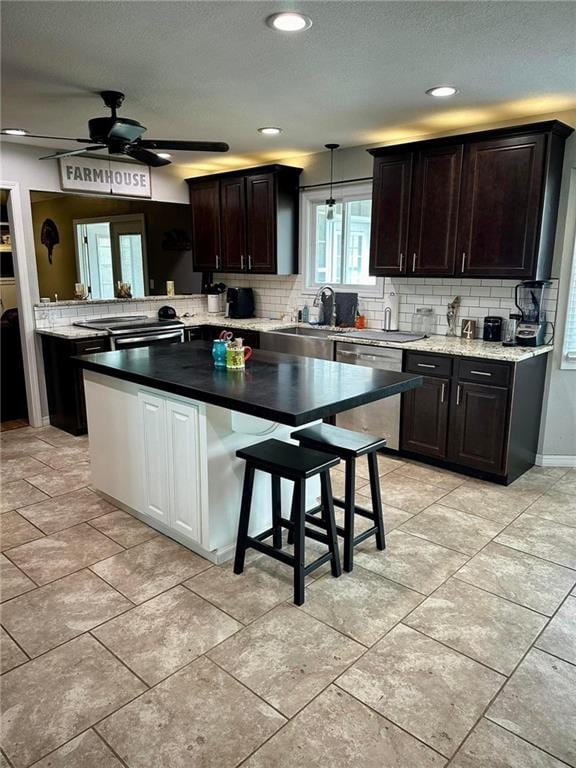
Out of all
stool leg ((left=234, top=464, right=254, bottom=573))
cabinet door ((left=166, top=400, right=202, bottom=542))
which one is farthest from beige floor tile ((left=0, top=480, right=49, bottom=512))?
stool leg ((left=234, top=464, right=254, bottom=573))

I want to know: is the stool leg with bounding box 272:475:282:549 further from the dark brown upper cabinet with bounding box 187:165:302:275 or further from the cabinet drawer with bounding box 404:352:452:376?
the dark brown upper cabinet with bounding box 187:165:302:275

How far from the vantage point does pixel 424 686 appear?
2.01m

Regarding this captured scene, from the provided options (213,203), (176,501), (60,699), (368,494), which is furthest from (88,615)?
(213,203)

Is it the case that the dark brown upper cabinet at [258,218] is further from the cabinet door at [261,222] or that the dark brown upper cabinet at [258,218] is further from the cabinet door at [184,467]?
the cabinet door at [184,467]

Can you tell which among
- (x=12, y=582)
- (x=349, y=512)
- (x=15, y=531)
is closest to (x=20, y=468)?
(x=15, y=531)

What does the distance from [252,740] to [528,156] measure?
3608mm

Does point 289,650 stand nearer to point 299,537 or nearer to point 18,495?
point 299,537

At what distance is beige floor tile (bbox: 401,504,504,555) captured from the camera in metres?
3.05

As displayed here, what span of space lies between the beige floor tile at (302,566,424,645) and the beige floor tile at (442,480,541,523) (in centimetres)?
→ 105

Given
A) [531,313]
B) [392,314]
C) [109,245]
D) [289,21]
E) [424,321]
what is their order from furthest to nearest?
[109,245] < [392,314] < [424,321] < [531,313] < [289,21]

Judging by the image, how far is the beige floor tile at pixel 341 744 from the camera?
1.69m

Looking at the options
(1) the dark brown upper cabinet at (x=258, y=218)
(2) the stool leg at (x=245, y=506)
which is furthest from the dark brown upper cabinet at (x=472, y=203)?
(2) the stool leg at (x=245, y=506)

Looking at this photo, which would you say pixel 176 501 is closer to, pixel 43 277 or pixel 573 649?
pixel 573 649

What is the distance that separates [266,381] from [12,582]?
1.57 m
